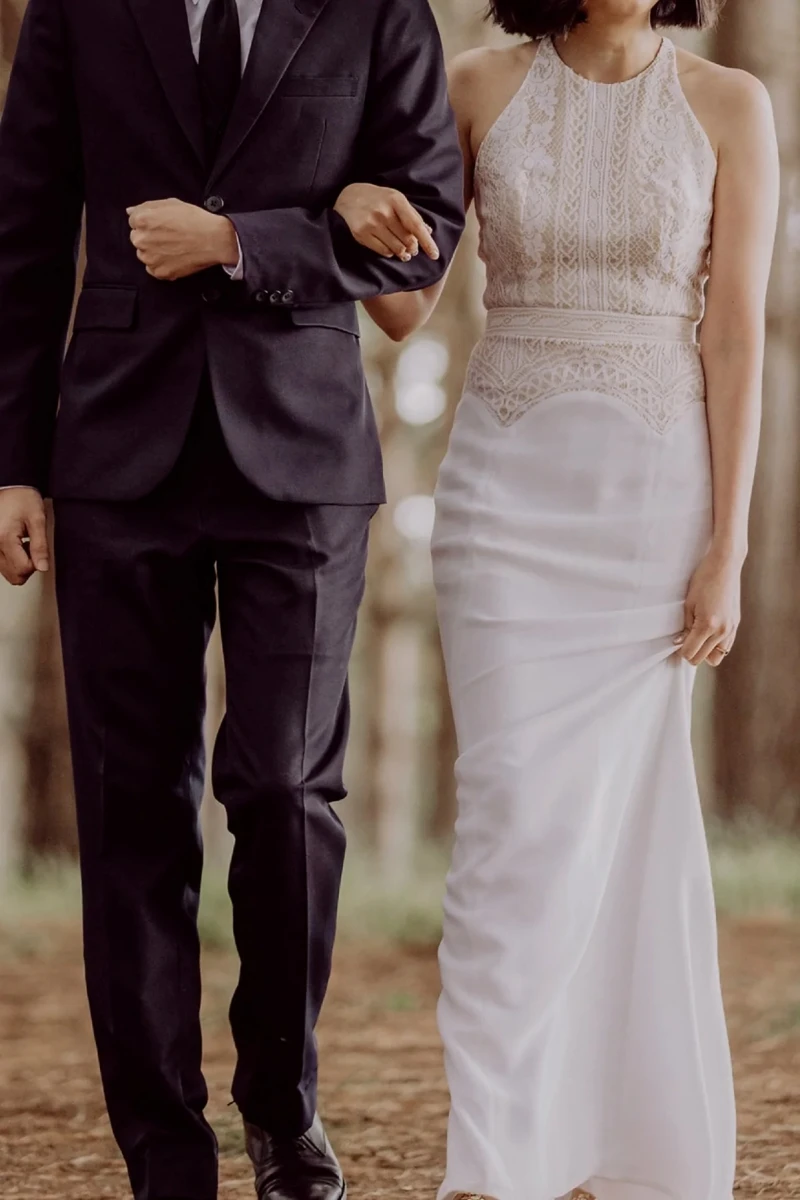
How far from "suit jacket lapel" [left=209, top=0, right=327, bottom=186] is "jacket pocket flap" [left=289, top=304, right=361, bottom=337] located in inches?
8.0

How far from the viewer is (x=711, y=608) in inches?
89.9

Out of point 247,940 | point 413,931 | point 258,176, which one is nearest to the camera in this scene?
point 258,176

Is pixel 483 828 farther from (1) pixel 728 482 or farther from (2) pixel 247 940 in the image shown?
(1) pixel 728 482

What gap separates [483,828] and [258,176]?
0.94 metres

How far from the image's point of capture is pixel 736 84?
2.33m

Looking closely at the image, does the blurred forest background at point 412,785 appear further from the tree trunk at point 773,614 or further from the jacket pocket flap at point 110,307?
the jacket pocket flap at point 110,307

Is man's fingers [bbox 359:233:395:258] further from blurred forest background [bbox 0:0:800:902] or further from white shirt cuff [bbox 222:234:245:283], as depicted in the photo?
blurred forest background [bbox 0:0:800:902]

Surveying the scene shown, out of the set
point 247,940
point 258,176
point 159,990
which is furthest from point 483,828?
point 258,176

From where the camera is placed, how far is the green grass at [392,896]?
14.7ft

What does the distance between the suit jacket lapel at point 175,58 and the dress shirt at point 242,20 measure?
0.07 ft

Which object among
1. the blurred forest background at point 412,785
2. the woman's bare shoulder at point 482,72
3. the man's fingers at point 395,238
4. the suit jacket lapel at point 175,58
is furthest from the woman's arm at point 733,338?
the blurred forest background at point 412,785

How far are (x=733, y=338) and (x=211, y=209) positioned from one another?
78 cm

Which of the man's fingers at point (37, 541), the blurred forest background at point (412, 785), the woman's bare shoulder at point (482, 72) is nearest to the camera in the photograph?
the man's fingers at point (37, 541)

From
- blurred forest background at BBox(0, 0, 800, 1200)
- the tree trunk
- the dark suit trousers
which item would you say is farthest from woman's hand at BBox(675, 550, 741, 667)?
the tree trunk
